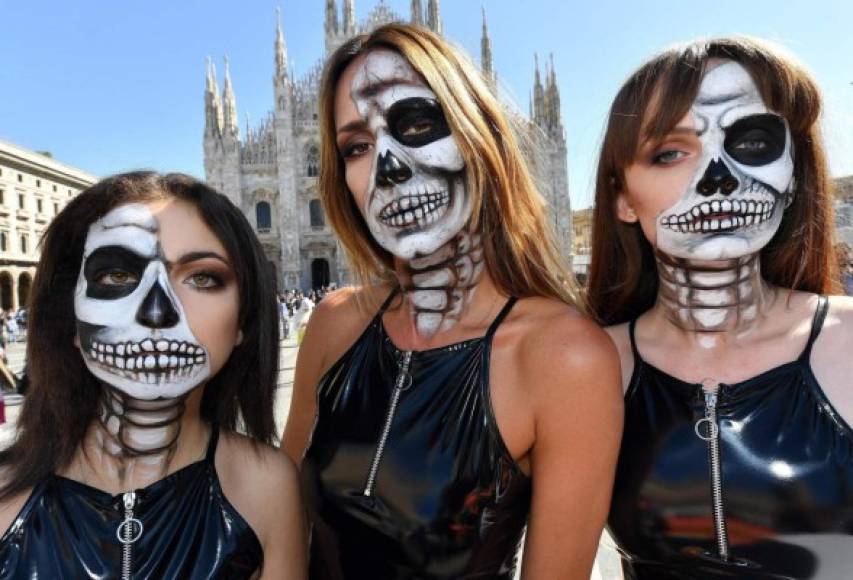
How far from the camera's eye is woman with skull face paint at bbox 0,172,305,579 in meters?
1.21

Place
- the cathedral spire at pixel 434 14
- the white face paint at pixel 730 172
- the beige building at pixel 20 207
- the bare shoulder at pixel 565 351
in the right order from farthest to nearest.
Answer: the cathedral spire at pixel 434 14
the beige building at pixel 20 207
the white face paint at pixel 730 172
the bare shoulder at pixel 565 351

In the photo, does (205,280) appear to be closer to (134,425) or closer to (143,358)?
(143,358)

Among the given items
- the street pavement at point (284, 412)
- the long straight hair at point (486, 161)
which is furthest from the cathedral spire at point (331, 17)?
the long straight hair at point (486, 161)

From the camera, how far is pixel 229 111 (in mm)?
29656

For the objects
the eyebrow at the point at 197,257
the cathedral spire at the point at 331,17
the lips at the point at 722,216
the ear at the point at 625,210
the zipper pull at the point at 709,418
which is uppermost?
the cathedral spire at the point at 331,17

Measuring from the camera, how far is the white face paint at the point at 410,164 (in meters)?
1.43

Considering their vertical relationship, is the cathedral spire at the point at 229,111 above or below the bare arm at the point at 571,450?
above

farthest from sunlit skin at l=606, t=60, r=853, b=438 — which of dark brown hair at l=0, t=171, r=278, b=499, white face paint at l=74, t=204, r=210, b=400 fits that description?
white face paint at l=74, t=204, r=210, b=400

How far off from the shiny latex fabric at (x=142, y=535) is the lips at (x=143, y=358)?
25 cm

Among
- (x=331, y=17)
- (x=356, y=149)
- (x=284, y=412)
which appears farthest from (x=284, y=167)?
(x=356, y=149)

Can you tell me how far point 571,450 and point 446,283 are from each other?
0.52m

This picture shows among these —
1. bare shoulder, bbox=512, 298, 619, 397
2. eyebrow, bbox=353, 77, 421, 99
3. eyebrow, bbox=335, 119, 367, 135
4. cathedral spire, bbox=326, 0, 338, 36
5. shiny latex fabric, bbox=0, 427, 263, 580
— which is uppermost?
cathedral spire, bbox=326, 0, 338, 36

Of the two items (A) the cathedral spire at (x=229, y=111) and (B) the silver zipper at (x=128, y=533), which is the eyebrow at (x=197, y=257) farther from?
(A) the cathedral spire at (x=229, y=111)

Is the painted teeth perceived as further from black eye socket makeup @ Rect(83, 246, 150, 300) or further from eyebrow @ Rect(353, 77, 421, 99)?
eyebrow @ Rect(353, 77, 421, 99)
